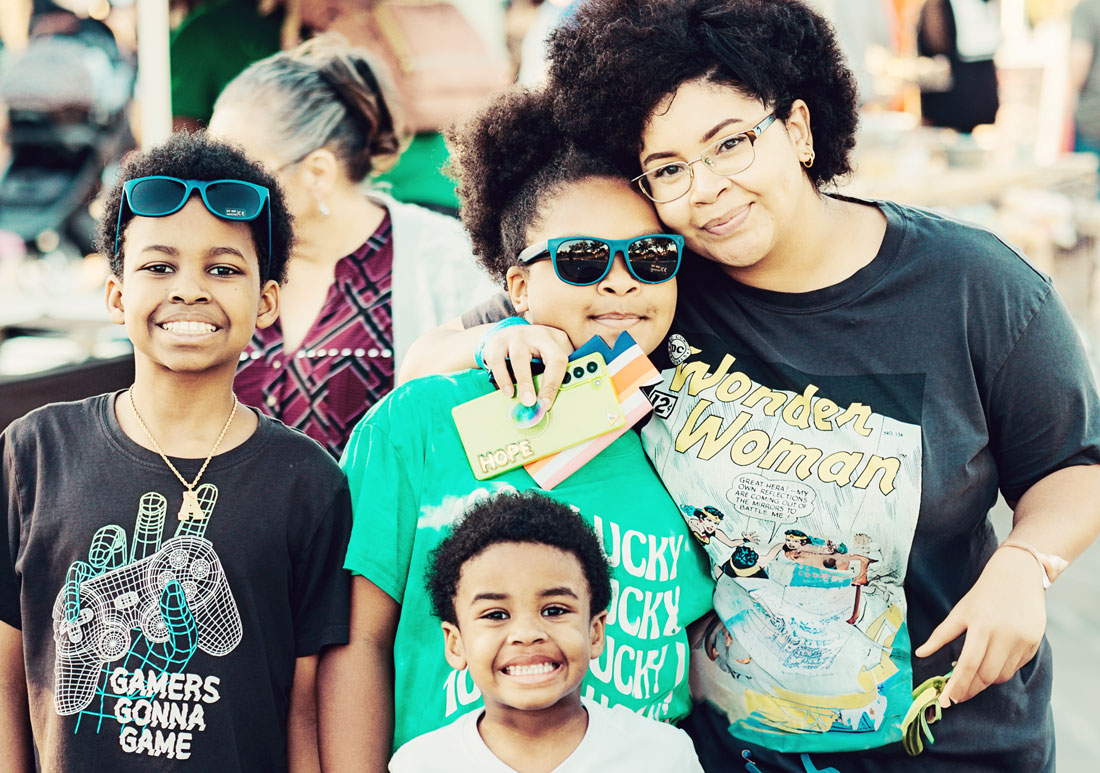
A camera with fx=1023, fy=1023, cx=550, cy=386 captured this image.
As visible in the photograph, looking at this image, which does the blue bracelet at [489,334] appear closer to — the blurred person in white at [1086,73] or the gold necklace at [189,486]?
the gold necklace at [189,486]

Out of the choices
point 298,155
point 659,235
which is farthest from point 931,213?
point 298,155

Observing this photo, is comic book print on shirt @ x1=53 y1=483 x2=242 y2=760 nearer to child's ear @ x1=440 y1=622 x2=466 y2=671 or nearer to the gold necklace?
the gold necklace

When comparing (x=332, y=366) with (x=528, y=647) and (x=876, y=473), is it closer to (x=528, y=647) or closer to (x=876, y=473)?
(x=528, y=647)

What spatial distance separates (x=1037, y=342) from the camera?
1767mm

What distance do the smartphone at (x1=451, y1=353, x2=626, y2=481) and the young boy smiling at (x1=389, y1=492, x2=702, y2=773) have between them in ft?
0.31

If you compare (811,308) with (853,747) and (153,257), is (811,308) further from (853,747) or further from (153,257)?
(153,257)

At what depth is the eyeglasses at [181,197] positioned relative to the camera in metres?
1.76

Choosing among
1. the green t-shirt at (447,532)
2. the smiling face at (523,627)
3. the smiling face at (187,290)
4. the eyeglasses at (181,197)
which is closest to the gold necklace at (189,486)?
the smiling face at (187,290)

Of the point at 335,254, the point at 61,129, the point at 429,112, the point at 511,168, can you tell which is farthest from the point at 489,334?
the point at 61,129

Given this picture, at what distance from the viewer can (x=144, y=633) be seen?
163 cm

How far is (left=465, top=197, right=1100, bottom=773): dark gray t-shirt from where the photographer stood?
1768 millimetres

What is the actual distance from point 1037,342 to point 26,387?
2112 mm

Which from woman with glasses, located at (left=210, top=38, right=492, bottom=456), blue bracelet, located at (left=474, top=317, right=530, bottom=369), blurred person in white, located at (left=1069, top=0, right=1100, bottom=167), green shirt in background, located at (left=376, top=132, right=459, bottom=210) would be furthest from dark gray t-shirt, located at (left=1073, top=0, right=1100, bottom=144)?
blue bracelet, located at (left=474, top=317, right=530, bottom=369)

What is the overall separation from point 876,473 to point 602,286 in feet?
1.89
